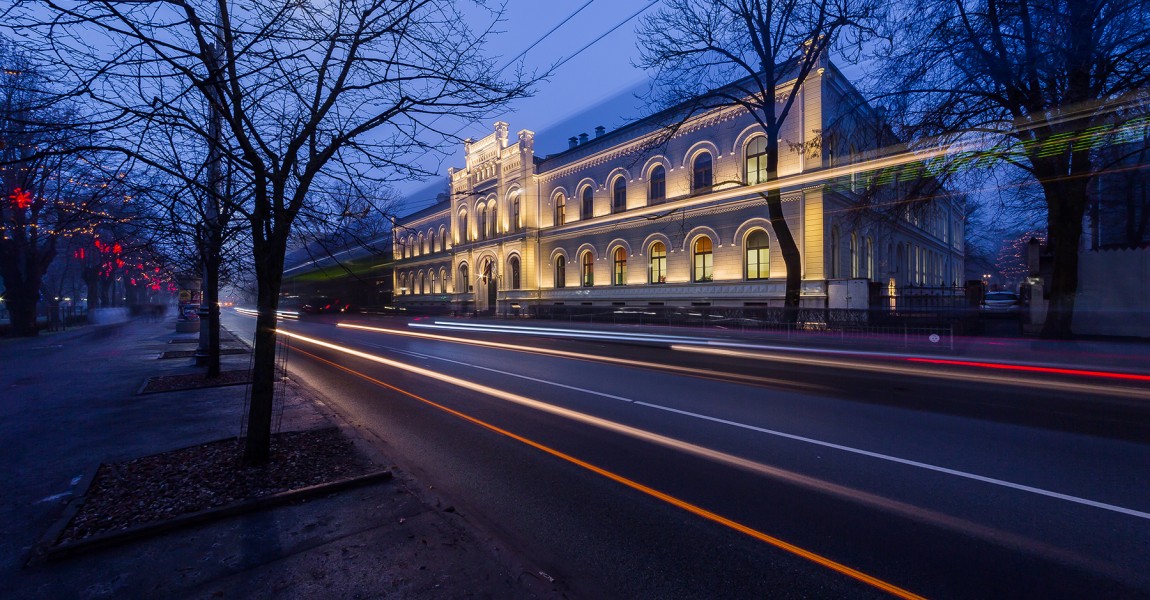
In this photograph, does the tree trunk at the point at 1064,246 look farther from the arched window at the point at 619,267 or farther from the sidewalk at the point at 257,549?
the arched window at the point at 619,267

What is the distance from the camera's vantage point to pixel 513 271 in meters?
40.8

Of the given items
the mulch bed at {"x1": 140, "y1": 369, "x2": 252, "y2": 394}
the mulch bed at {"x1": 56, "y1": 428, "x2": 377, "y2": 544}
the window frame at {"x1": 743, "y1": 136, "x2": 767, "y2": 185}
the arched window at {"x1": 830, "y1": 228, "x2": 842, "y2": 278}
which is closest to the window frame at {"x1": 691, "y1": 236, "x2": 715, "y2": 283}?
the window frame at {"x1": 743, "y1": 136, "x2": 767, "y2": 185}

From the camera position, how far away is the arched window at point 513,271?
40.5 metres

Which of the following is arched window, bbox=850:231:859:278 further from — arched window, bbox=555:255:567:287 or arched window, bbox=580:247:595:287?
arched window, bbox=555:255:567:287

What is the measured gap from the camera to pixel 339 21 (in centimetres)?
485

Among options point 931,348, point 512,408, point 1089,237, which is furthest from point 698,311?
point 1089,237

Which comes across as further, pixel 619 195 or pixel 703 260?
pixel 619 195

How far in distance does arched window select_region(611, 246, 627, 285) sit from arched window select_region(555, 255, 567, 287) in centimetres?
517

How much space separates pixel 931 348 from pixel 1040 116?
7.51m

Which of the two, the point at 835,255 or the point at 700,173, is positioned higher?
the point at 700,173

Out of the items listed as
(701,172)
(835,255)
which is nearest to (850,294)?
(835,255)

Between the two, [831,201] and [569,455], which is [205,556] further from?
[831,201]

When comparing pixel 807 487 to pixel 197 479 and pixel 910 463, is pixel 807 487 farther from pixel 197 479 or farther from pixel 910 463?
pixel 197 479

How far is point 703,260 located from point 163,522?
88.0 ft
